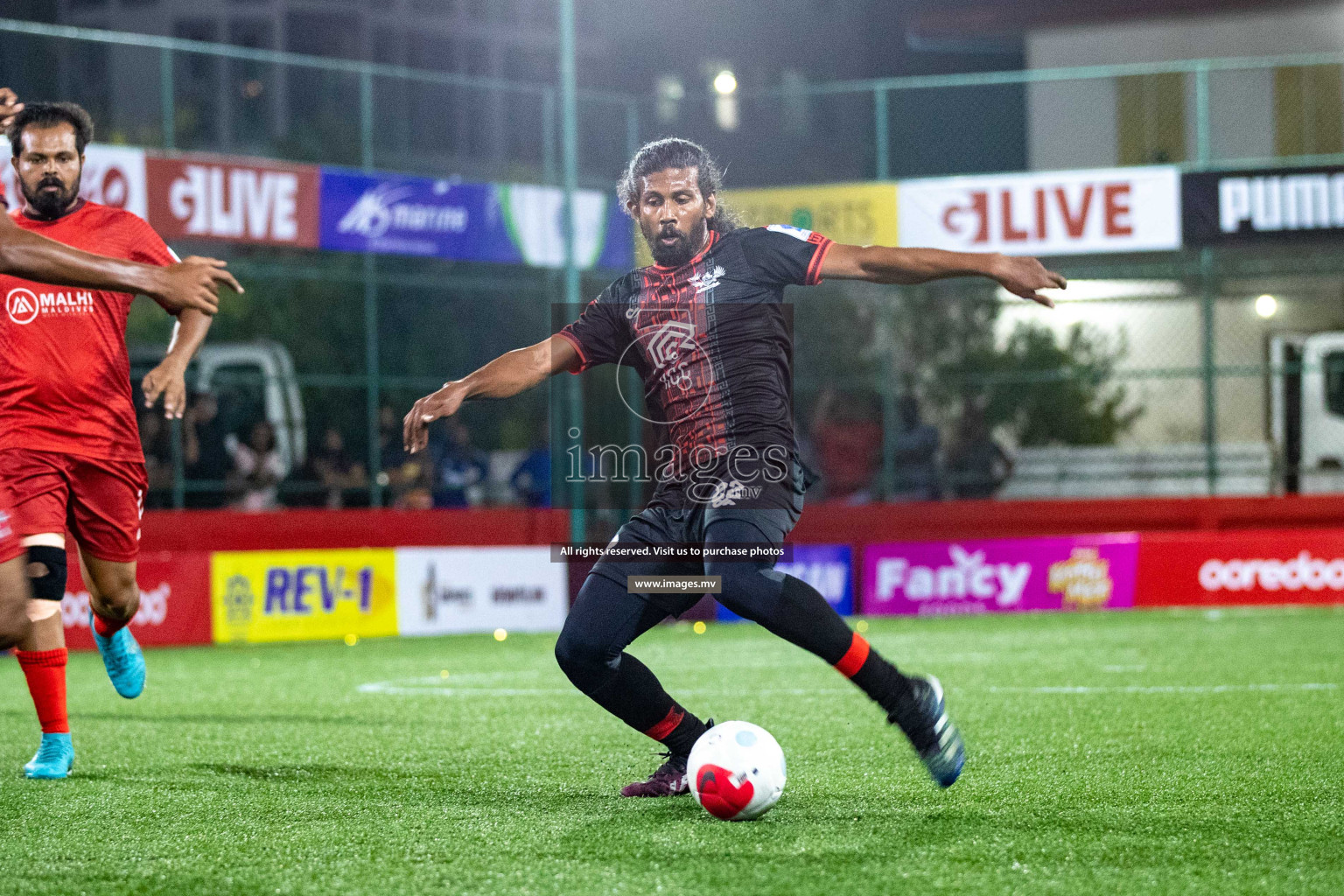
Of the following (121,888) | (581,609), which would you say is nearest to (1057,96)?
(581,609)

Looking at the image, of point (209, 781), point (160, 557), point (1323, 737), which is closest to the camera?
point (209, 781)

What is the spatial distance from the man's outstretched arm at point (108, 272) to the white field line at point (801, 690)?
4.43 meters

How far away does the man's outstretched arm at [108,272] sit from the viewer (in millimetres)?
4359

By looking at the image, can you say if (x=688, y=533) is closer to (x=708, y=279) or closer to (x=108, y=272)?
(x=708, y=279)

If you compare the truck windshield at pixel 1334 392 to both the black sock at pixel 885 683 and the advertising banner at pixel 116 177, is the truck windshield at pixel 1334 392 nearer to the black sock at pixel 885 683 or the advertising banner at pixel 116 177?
the advertising banner at pixel 116 177

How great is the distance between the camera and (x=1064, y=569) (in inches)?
570

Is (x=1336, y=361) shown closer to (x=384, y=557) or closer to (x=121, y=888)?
(x=384, y=557)

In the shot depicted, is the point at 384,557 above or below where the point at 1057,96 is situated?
below

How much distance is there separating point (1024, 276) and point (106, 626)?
13.3 ft

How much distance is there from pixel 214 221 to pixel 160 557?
3629mm

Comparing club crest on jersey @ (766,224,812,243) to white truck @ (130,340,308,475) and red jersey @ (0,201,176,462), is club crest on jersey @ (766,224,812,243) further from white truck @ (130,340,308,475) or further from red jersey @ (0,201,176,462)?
white truck @ (130,340,308,475)

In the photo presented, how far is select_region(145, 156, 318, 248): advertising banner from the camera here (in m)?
14.1

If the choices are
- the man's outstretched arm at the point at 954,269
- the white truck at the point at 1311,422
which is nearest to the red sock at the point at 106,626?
the man's outstretched arm at the point at 954,269

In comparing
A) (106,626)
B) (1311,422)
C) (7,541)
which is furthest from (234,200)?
(1311,422)
